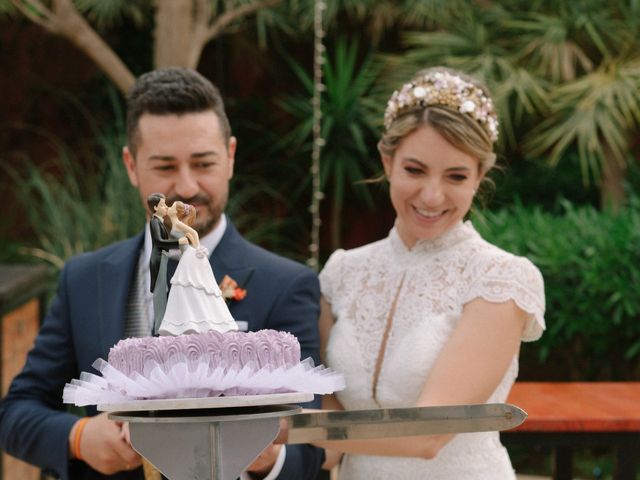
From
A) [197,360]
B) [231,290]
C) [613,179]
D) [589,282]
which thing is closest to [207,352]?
[197,360]

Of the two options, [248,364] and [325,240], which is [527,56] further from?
[248,364]

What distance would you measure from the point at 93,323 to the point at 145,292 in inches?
5.6

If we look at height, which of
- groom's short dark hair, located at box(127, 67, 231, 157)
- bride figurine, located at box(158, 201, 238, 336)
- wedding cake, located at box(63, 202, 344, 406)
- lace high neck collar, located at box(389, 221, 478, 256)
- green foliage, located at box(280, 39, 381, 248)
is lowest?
wedding cake, located at box(63, 202, 344, 406)

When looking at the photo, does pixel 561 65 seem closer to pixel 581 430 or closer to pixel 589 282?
pixel 589 282

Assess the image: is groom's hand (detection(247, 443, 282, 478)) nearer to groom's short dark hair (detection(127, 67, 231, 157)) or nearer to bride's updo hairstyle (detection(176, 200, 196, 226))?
bride's updo hairstyle (detection(176, 200, 196, 226))

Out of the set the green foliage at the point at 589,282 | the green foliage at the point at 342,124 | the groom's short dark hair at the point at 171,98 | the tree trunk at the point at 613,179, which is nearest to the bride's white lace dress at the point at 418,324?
the groom's short dark hair at the point at 171,98

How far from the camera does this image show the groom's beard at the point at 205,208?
2.26m

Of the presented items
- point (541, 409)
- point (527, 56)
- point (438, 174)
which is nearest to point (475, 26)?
point (527, 56)

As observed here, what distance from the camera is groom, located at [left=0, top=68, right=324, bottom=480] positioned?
2.25 m

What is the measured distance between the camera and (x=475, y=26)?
839 cm

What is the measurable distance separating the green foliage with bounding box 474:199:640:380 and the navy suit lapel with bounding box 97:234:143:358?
12.9ft

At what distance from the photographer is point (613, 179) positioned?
8.00 metres

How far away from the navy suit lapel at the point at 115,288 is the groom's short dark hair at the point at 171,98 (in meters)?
0.25

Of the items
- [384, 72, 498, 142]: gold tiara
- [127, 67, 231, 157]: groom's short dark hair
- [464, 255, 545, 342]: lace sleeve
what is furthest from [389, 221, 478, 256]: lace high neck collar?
[127, 67, 231, 157]: groom's short dark hair
